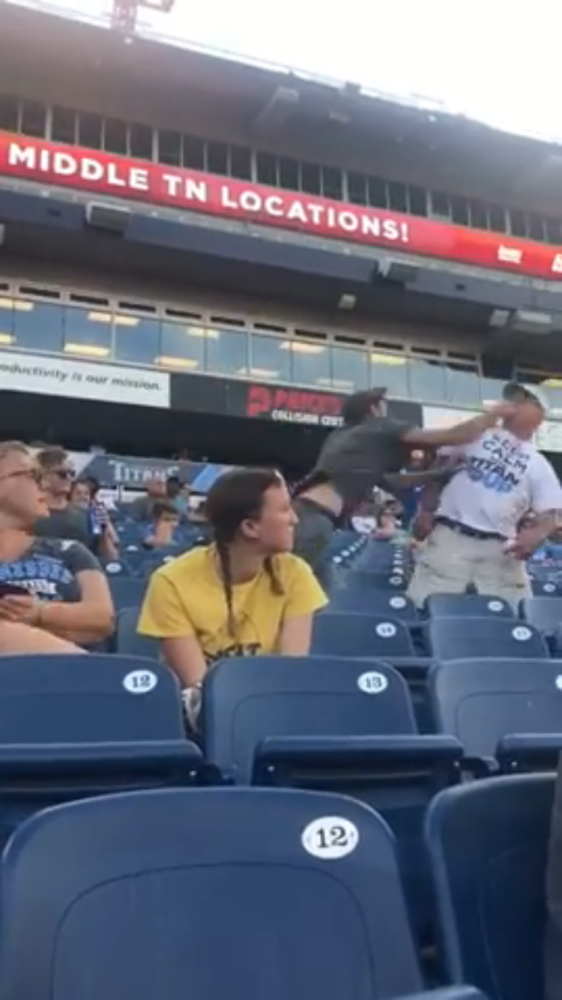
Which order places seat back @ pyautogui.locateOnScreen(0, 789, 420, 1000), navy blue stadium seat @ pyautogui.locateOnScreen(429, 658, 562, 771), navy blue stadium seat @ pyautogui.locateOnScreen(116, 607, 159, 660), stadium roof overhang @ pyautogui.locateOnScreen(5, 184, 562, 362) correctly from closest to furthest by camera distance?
seat back @ pyautogui.locateOnScreen(0, 789, 420, 1000)
navy blue stadium seat @ pyautogui.locateOnScreen(429, 658, 562, 771)
navy blue stadium seat @ pyautogui.locateOnScreen(116, 607, 159, 660)
stadium roof overhang @ pyautogui.locateOnScreen(5, 184, 562, 362)

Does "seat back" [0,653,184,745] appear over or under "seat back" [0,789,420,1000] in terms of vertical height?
over

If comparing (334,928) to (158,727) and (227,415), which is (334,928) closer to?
(158,727)

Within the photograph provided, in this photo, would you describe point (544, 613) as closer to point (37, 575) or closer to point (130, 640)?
point (130, 640)

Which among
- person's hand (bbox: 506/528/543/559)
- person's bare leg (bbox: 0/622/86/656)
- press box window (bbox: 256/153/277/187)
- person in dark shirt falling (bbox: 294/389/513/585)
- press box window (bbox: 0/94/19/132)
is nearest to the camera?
person's bare leg (bbox: 0/622/86/656)

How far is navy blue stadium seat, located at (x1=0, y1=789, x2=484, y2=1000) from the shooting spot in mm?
1228

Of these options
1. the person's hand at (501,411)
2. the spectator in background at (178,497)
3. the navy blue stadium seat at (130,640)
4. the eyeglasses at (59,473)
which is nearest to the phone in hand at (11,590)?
the navy blue stadium seat at (130,640)

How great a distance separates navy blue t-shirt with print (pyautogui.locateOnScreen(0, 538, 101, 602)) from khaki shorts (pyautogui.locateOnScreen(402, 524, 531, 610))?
2046mm

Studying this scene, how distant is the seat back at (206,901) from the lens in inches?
48.3

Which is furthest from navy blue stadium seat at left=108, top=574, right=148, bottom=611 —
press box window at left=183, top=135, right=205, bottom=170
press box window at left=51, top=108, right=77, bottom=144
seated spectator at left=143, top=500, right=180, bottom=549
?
press box window at left=183, top=135, right=205, bottom=170

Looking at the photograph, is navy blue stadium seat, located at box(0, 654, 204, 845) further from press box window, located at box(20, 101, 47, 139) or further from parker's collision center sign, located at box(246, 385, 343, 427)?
press box window, located at box(20, 101, 47, 139)

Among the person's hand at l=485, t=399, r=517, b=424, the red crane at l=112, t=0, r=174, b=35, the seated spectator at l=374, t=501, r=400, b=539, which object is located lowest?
the person's hand at l=485, t=399, r=517, b=424

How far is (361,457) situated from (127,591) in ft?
4.68

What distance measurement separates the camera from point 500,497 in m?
4.84

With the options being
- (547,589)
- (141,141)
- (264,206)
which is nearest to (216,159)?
(141,141)
